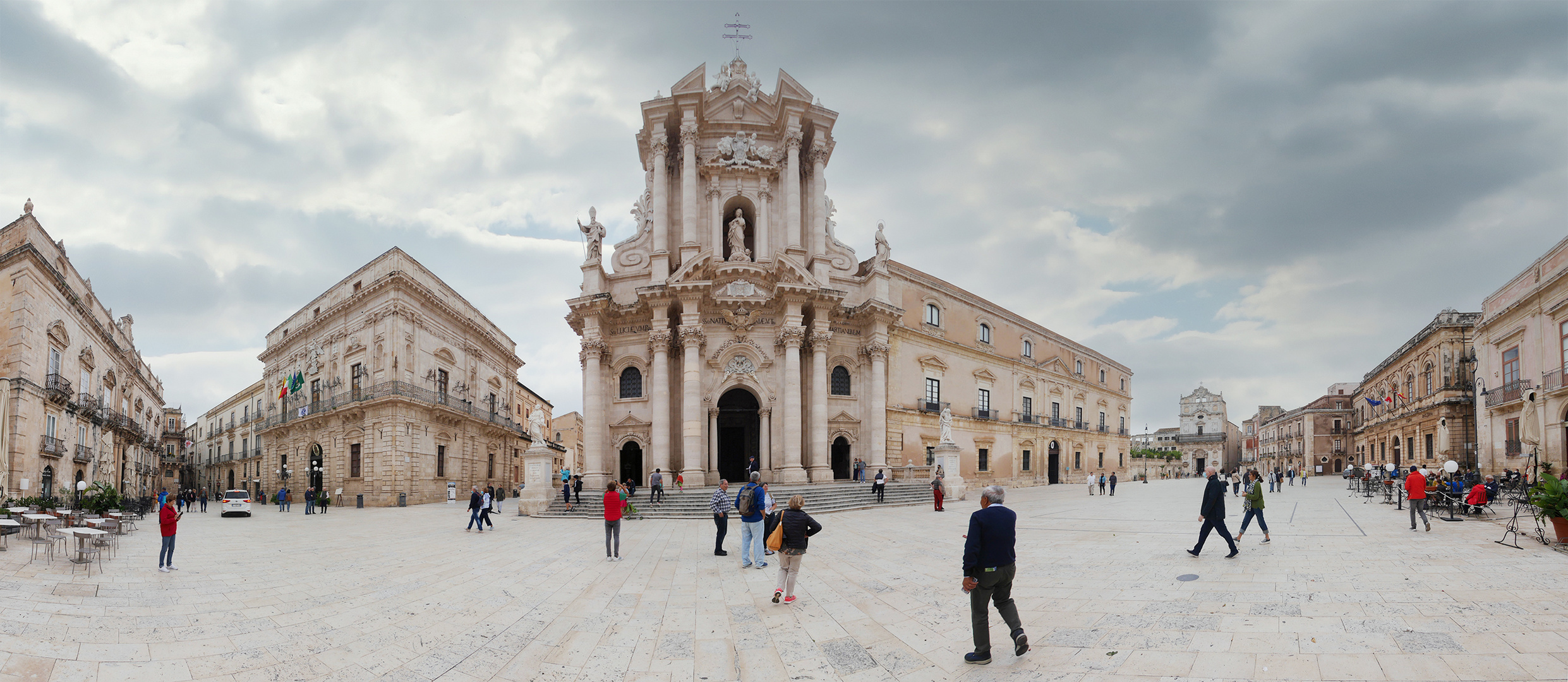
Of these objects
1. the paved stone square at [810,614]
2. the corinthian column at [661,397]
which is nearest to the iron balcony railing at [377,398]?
the corinthian column at [661,397]

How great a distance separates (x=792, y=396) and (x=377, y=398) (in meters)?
18.7

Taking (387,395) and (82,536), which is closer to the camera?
(82,536)

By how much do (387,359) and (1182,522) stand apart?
1232 inches

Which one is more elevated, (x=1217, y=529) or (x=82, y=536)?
(x=1217, y=529)

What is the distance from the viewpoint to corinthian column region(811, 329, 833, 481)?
2941 centimetres

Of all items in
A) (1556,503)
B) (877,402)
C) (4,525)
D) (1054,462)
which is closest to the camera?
(1556,503)

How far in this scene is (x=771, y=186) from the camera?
3266 centimetres

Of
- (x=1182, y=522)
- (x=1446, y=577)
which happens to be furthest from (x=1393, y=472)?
(x=1446, y=577)

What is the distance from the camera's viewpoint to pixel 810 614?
810 centimetres

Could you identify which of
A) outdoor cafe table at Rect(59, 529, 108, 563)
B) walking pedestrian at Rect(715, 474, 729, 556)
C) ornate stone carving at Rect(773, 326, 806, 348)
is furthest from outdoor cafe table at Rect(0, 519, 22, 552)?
ornate stone carving at Rect(773, 326, 806, 348)

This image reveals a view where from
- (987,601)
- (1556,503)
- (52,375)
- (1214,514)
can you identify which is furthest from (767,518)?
(52,375)

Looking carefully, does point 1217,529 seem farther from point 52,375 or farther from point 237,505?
point 52,375

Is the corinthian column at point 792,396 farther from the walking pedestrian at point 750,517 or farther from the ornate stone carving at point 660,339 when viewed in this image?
the walking pedestrian at point 750,517

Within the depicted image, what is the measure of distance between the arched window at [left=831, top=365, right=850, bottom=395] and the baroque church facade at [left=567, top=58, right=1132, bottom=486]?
0.26ft
